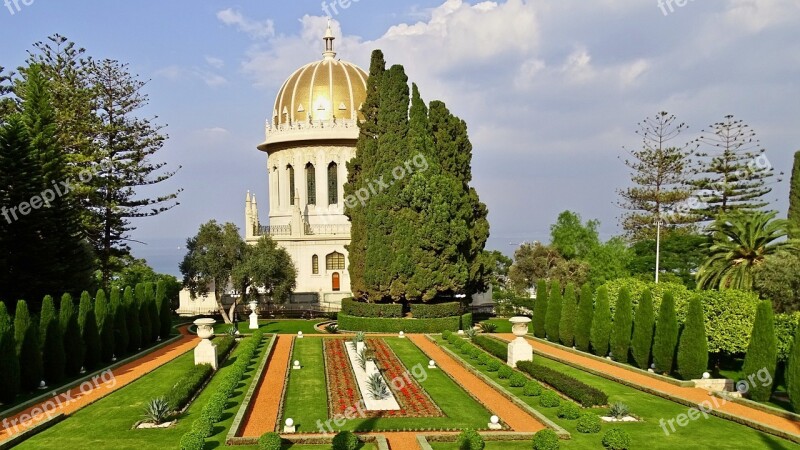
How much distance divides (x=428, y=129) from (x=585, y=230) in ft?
79.0

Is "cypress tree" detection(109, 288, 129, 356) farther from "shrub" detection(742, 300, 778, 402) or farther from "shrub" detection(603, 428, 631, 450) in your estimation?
"shrub" detection(742, 300, 778, 402)

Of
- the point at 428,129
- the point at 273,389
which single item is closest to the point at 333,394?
the point at 273,389

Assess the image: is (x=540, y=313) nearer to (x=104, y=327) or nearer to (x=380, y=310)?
(x=380, y=310)

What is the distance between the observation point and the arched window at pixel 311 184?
58406 mm

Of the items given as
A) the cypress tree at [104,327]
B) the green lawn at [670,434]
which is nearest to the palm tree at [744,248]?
the green lawn at [670,434]

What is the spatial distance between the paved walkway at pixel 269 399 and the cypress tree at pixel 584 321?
41.2 ft

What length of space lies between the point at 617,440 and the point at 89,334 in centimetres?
1955

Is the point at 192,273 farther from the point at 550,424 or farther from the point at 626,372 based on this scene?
the point at 550,424

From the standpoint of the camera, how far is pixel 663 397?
19.7m

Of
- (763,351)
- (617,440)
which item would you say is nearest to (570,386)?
(617,440)

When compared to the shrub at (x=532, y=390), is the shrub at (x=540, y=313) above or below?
above

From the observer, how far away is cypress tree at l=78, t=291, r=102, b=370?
24719mm

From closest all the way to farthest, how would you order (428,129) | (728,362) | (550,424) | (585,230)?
(550,424), (728,362), (428,129), (585,230)

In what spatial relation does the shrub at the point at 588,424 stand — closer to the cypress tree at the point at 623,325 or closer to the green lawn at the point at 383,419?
the green lawn at the point at 383,419
